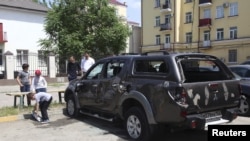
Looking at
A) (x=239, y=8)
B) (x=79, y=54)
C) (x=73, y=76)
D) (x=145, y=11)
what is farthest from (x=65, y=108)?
(x=145, y=11)

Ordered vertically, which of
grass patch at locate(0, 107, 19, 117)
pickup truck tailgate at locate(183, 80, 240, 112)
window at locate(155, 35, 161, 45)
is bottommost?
grass patch at locate(0, 107, 19, 117)

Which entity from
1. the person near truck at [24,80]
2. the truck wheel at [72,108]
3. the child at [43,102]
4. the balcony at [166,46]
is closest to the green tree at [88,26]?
the person near truck at [24,80]

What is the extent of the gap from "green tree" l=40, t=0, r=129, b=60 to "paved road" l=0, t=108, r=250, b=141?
17.1 metres

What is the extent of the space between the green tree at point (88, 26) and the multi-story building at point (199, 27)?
19.6 metres

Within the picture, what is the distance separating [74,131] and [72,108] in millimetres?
1613

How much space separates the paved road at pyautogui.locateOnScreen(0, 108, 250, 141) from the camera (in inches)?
295

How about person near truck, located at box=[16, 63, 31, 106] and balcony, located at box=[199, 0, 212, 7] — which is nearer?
person near truck, located at box=[16, 63, 31, 106]

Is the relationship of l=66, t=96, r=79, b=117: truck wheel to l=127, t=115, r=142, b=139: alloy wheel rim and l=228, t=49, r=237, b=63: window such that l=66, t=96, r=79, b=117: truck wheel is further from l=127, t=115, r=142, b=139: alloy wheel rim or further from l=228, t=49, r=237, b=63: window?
l=228, t=49, r=237, b=63: window

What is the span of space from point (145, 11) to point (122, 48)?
1098 inches

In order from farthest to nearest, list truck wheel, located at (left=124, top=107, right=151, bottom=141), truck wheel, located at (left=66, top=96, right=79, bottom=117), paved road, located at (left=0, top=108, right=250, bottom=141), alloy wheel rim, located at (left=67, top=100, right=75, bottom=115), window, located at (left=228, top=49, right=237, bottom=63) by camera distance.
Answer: window, located at (left=228, top=49, right=237, bottom=63)
alloy wheel rim, located at (left=67, top=100, right=75, bottom=115)
truck wheel, located at (left=66, top=96, right=79, bottom=117)
paved road, located at (left=0, top=108, right=250, bottom=141)
truck wheel, located at (left=124, top=107, right=151, bottom=141)

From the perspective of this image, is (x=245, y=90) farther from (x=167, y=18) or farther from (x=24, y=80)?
(x=167, y=18)

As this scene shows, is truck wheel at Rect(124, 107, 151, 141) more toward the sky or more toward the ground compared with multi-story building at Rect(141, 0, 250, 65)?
more toward the ground

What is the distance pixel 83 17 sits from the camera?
2722 centimetres

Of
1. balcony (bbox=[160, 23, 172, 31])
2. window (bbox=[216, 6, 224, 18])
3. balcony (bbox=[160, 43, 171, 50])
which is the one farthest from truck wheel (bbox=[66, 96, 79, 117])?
balcony (bbox=[160, 23, 172, 31])
